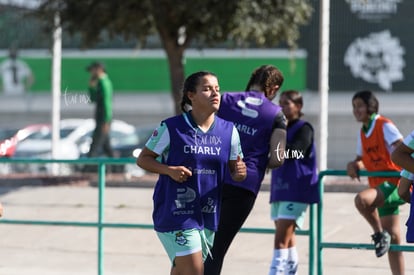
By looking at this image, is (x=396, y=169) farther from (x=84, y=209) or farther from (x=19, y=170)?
(x=19, y=170)

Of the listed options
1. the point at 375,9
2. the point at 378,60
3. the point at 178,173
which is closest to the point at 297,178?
the point at 178,173

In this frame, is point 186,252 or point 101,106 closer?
point 186,252

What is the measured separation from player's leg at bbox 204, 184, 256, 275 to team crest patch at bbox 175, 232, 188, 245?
0.51m

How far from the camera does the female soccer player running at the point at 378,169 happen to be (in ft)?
27.3

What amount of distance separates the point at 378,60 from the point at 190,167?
28.1m

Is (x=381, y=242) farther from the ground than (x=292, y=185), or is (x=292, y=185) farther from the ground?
(x=292, y=185)

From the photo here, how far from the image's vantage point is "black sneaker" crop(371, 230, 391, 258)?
26.4 feet

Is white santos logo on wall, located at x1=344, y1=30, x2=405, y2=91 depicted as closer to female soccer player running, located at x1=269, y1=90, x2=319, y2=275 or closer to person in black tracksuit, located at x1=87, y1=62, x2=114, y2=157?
person in black tracksuit, located at x1=87, y1=62, x2=114, y2=157

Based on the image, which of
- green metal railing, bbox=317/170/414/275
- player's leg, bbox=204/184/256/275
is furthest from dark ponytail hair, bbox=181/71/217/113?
green metal railing, bbox=317/170/414/275

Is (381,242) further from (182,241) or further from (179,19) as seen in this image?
(179,19)

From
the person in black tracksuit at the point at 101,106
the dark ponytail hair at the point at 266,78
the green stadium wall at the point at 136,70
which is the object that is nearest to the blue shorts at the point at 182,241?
the dark ponytail hair at the point at 266,78

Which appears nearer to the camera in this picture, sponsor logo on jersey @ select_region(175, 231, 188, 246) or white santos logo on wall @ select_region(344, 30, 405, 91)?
sponsor logo on jersey @ select_region(175, 231, 188, 246)

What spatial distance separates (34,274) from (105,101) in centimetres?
697

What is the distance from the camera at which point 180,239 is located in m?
6.63
